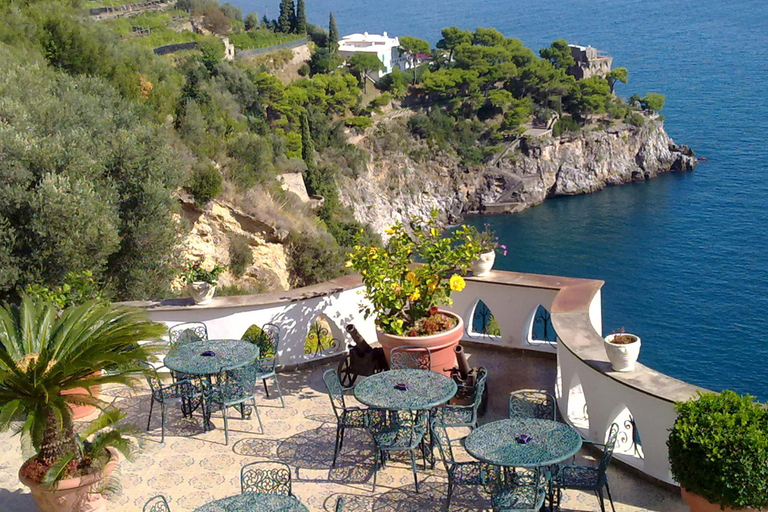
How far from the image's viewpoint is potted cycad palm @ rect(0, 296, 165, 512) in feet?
16.7

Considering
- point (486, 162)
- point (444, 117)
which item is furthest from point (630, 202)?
point (444, 117)

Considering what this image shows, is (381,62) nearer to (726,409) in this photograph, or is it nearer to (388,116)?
(388,116)

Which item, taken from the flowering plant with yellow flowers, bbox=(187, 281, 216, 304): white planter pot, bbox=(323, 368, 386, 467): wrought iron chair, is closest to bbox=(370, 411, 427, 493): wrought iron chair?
bbox=(323, 368, 386, 467): wrought iron chair

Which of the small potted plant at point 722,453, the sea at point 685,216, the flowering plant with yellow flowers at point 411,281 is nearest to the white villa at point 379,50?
the sea at point 685,216

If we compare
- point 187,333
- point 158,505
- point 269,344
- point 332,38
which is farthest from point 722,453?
point 332,38

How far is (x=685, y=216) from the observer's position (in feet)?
217

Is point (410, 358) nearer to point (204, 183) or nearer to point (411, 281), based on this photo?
point (411, 281)

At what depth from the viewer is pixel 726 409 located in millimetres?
4668

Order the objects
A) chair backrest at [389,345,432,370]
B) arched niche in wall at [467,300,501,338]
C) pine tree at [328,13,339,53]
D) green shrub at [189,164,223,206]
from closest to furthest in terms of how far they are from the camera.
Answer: chair backrest at [389,345,432,370] → arched niche in wall at [467,300,501,338] → green shrub at [189,164,223,206] → pine tree at [328,13,339,53]

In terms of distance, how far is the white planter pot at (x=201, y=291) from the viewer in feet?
24.8

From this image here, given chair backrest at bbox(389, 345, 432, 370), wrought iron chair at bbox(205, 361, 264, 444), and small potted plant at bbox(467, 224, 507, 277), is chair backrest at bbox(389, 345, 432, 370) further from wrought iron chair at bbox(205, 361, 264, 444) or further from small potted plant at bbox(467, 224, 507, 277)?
small potted plant at bbox(467, 224, 507, 277)

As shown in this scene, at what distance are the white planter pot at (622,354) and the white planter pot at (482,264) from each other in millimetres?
2347

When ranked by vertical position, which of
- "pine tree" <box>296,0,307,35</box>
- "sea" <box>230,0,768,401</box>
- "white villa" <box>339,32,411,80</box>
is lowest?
"sea" <box>230,0,768,401</box>

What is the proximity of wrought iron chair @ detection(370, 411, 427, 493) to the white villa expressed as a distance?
252 feet
